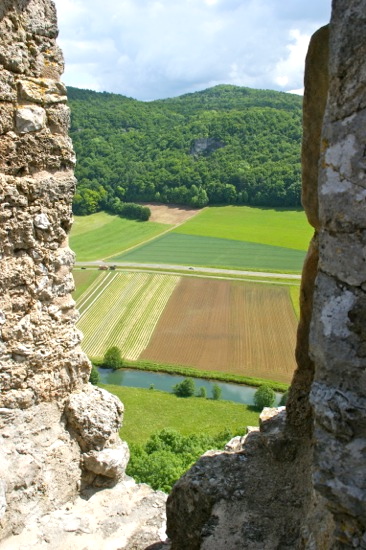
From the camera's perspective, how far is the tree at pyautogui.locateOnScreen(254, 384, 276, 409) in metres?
27.9

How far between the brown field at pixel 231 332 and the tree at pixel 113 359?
190 cm

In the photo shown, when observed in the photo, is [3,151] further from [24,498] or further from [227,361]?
[227,361]

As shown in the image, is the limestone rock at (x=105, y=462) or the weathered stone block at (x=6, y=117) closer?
the weathered stone block at (x=6, y=117)

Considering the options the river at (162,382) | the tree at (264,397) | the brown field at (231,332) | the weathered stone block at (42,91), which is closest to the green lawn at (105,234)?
the brown field at (231,332)

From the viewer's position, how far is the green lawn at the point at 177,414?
1070 inches

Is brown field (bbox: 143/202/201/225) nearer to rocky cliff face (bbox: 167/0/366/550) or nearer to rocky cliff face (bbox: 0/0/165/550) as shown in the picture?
rocky cliff face (bbox: 0/0/165/550)

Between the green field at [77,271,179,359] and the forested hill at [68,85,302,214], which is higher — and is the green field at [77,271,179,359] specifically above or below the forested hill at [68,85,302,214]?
below

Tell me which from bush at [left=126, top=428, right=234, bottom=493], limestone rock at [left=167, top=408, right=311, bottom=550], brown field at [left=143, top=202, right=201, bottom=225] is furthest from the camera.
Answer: brown field at [left=143, top=202, right=201, bottom=225]

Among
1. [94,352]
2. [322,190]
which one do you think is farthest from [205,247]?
[322,190]

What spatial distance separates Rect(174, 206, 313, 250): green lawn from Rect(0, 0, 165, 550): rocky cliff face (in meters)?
49.9

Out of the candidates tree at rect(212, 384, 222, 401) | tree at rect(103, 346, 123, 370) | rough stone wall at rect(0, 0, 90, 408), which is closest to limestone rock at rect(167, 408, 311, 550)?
rough stone wall at rect(0, 0, 90, 408)

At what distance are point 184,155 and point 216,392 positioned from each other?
70637 mm

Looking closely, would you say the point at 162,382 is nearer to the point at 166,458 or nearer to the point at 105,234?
the point at 166,458

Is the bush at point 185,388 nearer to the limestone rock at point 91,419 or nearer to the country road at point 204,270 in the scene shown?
the country road at point 204,270
